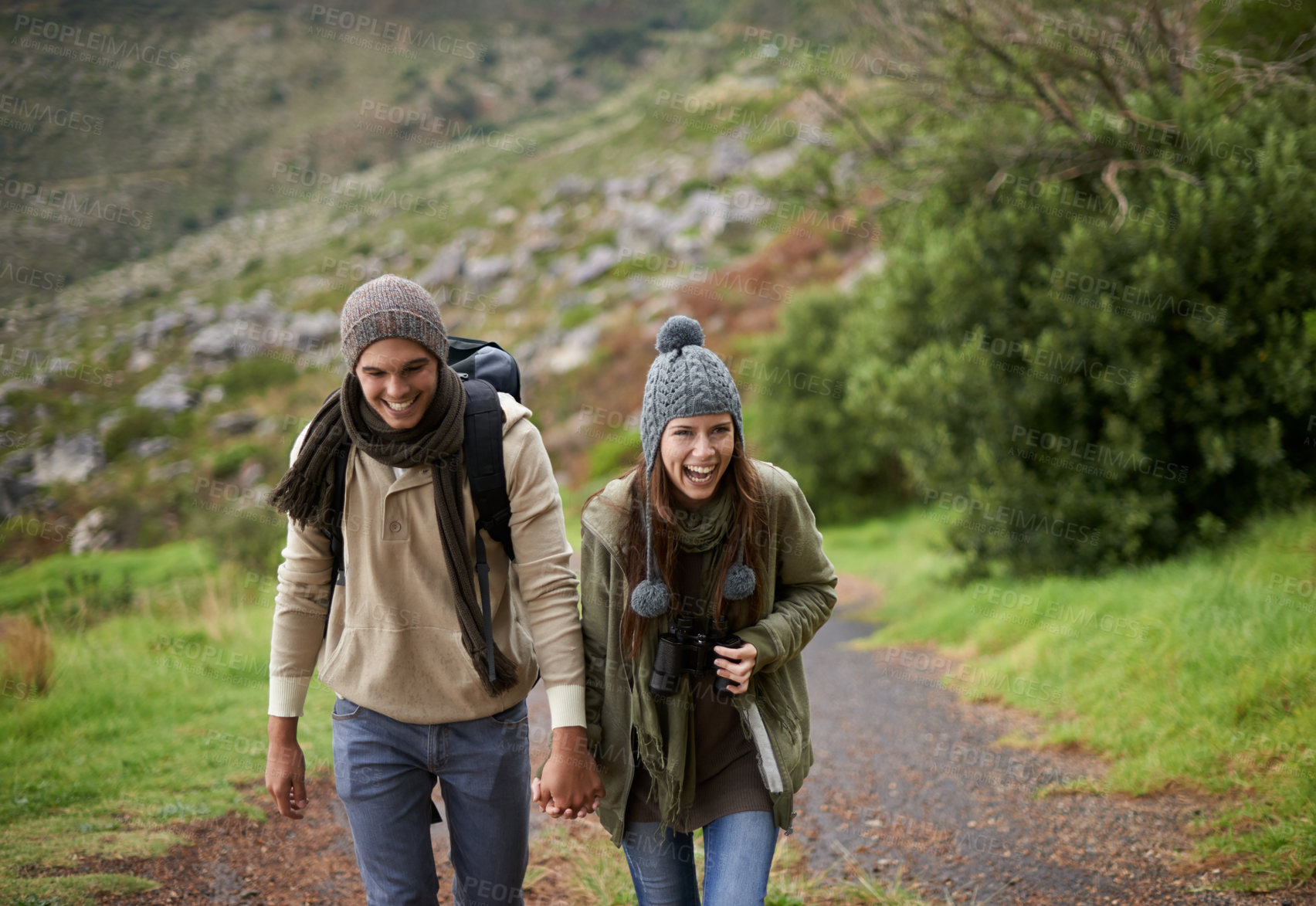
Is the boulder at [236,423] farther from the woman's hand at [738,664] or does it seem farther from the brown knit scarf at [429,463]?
the woman's hand at [738,664]

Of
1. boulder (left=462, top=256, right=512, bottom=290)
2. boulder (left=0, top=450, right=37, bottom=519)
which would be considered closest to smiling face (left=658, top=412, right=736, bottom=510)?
boulder (left=0, top=450, right=37, bottom=519)

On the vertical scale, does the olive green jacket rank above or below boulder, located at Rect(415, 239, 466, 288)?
below

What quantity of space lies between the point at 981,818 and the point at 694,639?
3466 mm

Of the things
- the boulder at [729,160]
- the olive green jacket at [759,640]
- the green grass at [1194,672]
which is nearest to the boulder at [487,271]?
the boulder at [729,160]

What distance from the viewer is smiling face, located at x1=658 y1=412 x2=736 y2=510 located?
2320mm

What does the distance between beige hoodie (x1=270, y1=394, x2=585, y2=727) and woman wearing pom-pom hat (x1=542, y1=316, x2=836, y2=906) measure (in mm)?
136

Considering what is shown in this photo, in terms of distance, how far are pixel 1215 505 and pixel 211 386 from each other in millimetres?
31517

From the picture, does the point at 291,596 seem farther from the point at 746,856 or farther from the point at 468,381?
the point at 746,856

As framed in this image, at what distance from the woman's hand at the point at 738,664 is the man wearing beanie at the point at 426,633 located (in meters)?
0.38

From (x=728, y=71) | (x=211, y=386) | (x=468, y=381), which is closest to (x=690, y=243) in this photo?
(x=211, y=386)

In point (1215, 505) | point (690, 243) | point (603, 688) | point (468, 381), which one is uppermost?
point (690, 243)

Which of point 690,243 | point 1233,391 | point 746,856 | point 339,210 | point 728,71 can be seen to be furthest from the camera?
point 339,210

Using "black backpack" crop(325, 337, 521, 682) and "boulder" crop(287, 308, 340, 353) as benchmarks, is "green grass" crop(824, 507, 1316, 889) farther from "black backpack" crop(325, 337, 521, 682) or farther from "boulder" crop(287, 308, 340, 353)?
"boulder" crop(287, 308, 340, 353)

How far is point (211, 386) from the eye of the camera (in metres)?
32.0
